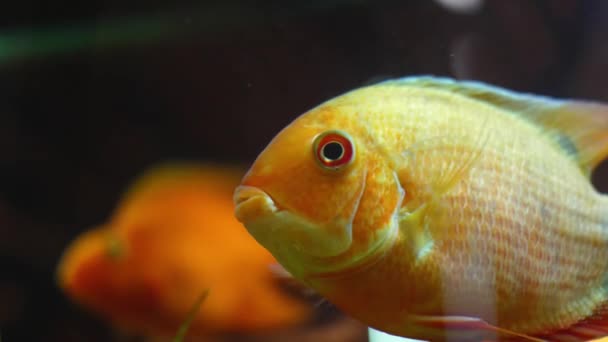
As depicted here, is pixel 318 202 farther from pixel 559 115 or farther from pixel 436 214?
pixel 559 115

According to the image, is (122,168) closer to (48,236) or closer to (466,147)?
(48,236)

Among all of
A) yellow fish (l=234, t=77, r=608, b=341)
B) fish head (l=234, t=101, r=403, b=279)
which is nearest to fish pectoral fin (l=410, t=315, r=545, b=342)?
yellow fish (l=234, t=77, r=608, b=341)

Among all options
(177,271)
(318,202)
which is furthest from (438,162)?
(177,271)

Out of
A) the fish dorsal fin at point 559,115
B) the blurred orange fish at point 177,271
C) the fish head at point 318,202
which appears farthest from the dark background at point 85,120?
the fish head at point 318,202

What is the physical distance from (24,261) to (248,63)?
276 centimetres

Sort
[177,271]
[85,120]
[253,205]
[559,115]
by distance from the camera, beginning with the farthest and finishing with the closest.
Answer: [85,120], [177,271], [559,115], [253,205]

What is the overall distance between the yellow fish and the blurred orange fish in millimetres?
1512

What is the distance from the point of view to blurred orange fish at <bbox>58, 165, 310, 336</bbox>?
89.6 inches

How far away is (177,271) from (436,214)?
1775 mm

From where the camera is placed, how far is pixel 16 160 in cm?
340

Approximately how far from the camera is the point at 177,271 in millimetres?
2322

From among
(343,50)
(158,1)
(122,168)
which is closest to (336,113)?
(343,50)

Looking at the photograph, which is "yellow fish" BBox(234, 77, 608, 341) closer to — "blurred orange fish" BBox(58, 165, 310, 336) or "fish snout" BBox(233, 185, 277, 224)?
"fish snout" BBox(233, 185, 277, 224)

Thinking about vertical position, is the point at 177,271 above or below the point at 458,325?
above
